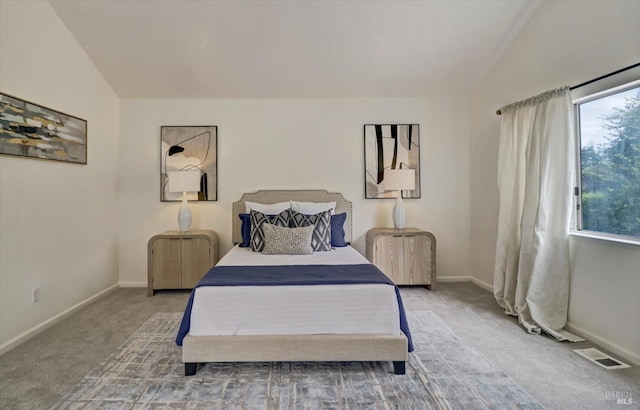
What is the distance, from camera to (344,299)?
2.07 metres

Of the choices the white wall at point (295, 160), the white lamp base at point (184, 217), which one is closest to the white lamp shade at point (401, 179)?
the white wall at point (295, 160)

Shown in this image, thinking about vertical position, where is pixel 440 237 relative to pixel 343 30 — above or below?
below

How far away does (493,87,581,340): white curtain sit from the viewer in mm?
2662

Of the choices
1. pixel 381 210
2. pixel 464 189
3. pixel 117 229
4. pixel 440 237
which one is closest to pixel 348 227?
pixel 381 210

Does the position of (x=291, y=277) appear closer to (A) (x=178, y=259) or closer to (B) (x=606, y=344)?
(A) (x=178, y=259)

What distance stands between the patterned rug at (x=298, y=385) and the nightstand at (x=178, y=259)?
55.6 inches

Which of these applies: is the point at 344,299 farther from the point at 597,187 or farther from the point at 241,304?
the point at 597,187

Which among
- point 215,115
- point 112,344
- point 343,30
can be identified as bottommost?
point 112,344

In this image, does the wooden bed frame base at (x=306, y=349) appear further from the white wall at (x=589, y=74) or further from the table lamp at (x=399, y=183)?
the table lamp at (x=399, y=183)

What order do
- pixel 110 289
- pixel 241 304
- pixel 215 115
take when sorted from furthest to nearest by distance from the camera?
pixel 215 115 → pixel 110 289 → pixel 241 304

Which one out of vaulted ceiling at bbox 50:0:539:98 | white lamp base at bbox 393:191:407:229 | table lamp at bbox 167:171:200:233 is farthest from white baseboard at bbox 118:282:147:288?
white lamp base at bbox 393:191:407:229

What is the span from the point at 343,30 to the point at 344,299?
2.66 meters

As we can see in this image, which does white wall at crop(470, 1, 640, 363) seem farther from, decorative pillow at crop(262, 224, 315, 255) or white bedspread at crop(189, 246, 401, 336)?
decorative pillow at crop(262, 224, 315, 255)

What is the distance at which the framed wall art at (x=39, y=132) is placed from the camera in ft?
8.24
